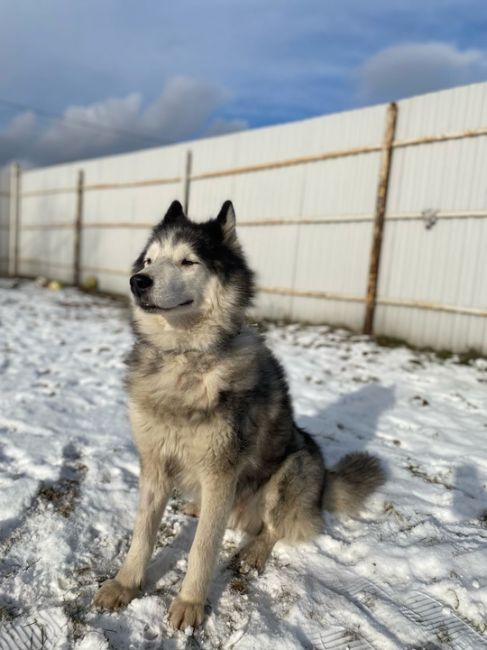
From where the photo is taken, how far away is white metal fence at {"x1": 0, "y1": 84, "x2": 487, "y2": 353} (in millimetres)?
7020

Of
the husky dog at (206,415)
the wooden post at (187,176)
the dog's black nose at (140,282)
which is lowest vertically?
the husky dog at (206,415)

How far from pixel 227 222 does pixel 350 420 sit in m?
2.80

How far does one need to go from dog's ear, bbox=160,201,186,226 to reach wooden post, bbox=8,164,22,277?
59.5 feet

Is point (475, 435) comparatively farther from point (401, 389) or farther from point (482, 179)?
point (482, 179)

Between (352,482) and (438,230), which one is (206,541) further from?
(438,230)

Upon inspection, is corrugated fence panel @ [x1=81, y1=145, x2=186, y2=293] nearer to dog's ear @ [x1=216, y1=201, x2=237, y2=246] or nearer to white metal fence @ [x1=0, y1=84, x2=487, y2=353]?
white metal fence @ [x1=0, y1=84, x2=487, y2=353]

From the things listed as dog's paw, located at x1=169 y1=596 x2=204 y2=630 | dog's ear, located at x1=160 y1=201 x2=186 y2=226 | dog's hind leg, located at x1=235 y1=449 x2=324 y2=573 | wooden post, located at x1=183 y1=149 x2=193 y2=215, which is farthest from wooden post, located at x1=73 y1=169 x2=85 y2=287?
dog's paw, located at x1=169 y1=596 x2=204 y2=630

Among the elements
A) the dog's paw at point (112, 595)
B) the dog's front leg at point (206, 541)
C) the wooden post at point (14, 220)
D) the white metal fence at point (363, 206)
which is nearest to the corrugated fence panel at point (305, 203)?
the white metal fence at point (363, 206)

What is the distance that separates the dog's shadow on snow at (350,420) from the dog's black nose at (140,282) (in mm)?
2284

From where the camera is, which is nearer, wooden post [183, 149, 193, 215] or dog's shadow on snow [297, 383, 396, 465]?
dog's shadow on snow [297, 383, 396, 465]

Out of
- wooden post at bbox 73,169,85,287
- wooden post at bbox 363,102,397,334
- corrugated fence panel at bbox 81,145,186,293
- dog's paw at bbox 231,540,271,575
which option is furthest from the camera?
wooden post at bbox 73,169,85,287

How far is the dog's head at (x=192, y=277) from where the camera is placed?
221 centimetres

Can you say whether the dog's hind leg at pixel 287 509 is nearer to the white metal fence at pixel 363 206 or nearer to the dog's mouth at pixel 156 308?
the dog's mouth at pixel 156 308

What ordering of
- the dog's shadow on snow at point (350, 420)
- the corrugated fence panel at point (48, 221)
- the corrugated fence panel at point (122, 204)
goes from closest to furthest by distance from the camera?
the dog's shadow on snow at point (350, 420), the corrugated fence panel at point (122, 204), the corrugated fence panel at point (48, 221)
